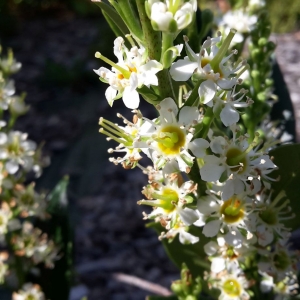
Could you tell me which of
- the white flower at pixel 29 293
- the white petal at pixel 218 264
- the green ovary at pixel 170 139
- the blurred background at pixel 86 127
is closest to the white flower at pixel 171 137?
the green ovary at pixel 170 139

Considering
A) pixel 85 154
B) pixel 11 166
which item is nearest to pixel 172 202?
pixel 11 166

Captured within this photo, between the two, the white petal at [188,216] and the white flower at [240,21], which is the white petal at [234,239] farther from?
the white flower at [240,21]

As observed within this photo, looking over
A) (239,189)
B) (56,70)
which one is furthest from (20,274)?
(56,70)

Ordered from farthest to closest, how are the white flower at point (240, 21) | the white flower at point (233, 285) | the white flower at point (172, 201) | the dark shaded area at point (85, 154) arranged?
the dark shaded area at point (85, 154) < the white flower at point (240, 21) < the white flower at point (233, 285) < the white flower at point (172, 201)

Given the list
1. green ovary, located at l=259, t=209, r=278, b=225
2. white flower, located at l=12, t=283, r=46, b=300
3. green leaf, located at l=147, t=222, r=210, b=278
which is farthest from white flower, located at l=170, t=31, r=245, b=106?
white flower, located at l=12, t=283, r=46, b=300

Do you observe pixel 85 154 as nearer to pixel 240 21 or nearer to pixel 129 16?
pixel 240 21

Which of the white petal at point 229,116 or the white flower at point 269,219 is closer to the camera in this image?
the white petal at point 229,116
